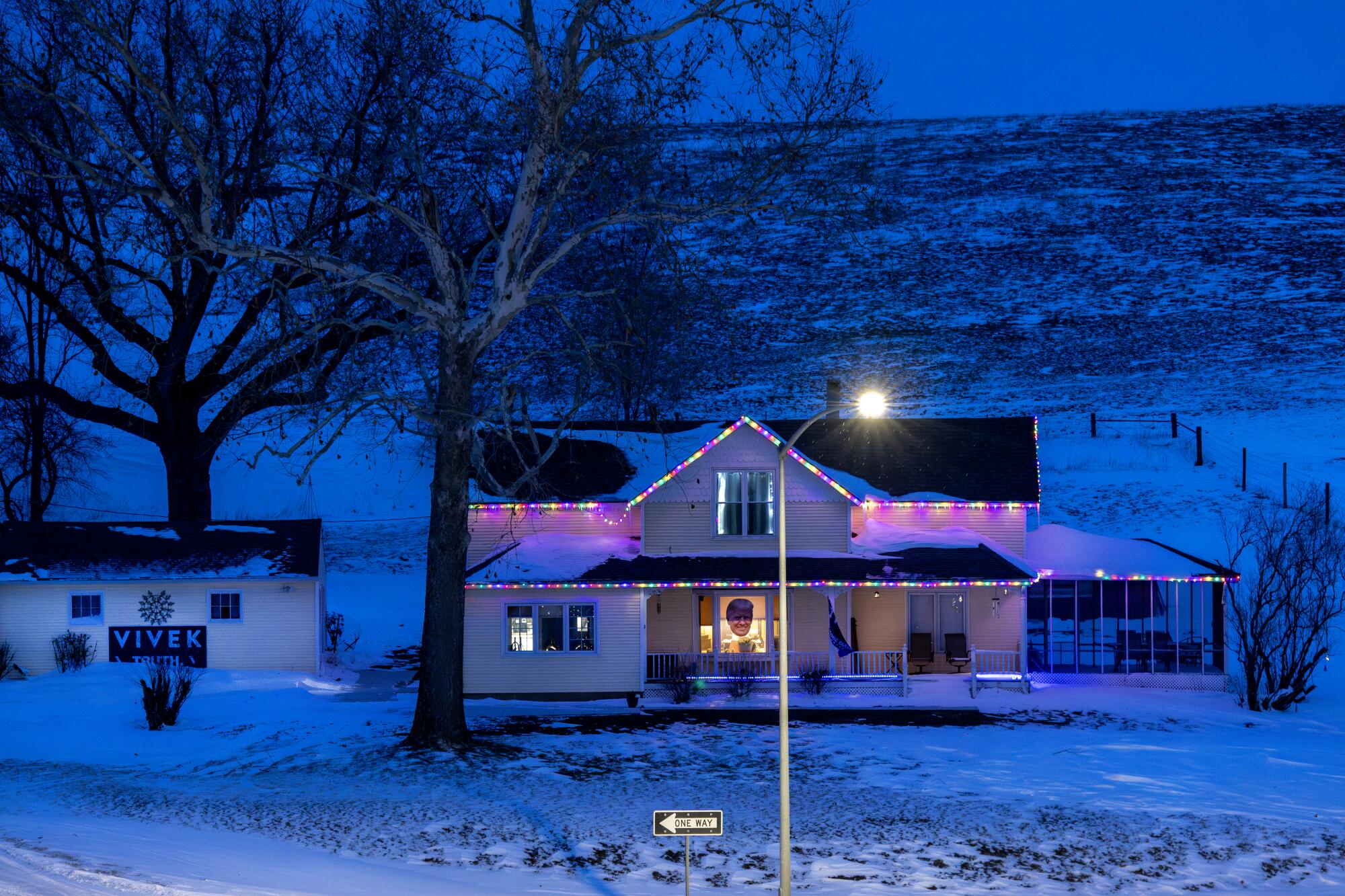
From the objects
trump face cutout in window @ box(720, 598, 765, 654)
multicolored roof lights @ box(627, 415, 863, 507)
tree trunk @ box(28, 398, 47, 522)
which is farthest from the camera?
tree trunk @ box(28, 398, 47, 522)

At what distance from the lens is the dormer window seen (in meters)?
30.2

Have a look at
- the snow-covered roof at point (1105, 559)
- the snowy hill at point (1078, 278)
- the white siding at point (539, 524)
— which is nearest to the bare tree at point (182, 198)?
the white siding at point (539, 524)

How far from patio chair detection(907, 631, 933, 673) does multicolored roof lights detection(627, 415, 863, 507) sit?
3.67m

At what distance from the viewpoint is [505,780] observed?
791 inches

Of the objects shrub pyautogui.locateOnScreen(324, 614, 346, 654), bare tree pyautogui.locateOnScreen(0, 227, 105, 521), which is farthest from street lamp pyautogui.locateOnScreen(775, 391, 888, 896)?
bare tree pyautogui.locateOnScreen(0, 227, 105, 521)

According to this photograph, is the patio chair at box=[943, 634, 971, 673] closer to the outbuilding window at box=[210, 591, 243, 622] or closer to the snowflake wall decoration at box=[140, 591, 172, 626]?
the outbuilding window at box=[210, 591, 243, 622]

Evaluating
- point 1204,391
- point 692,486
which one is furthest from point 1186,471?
point 692,486

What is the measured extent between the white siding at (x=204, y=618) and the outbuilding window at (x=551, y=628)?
16.2 feet

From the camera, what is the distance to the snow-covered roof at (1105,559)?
29094 millimetres

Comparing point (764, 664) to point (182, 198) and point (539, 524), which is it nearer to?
point (539, 524)

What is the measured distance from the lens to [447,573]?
22453mm

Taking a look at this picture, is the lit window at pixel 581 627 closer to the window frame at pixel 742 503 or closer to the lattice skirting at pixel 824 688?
the lattice skirting at pixel 824 688

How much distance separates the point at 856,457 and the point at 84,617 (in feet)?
60.6

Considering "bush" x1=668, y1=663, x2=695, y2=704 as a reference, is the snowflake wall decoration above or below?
above
